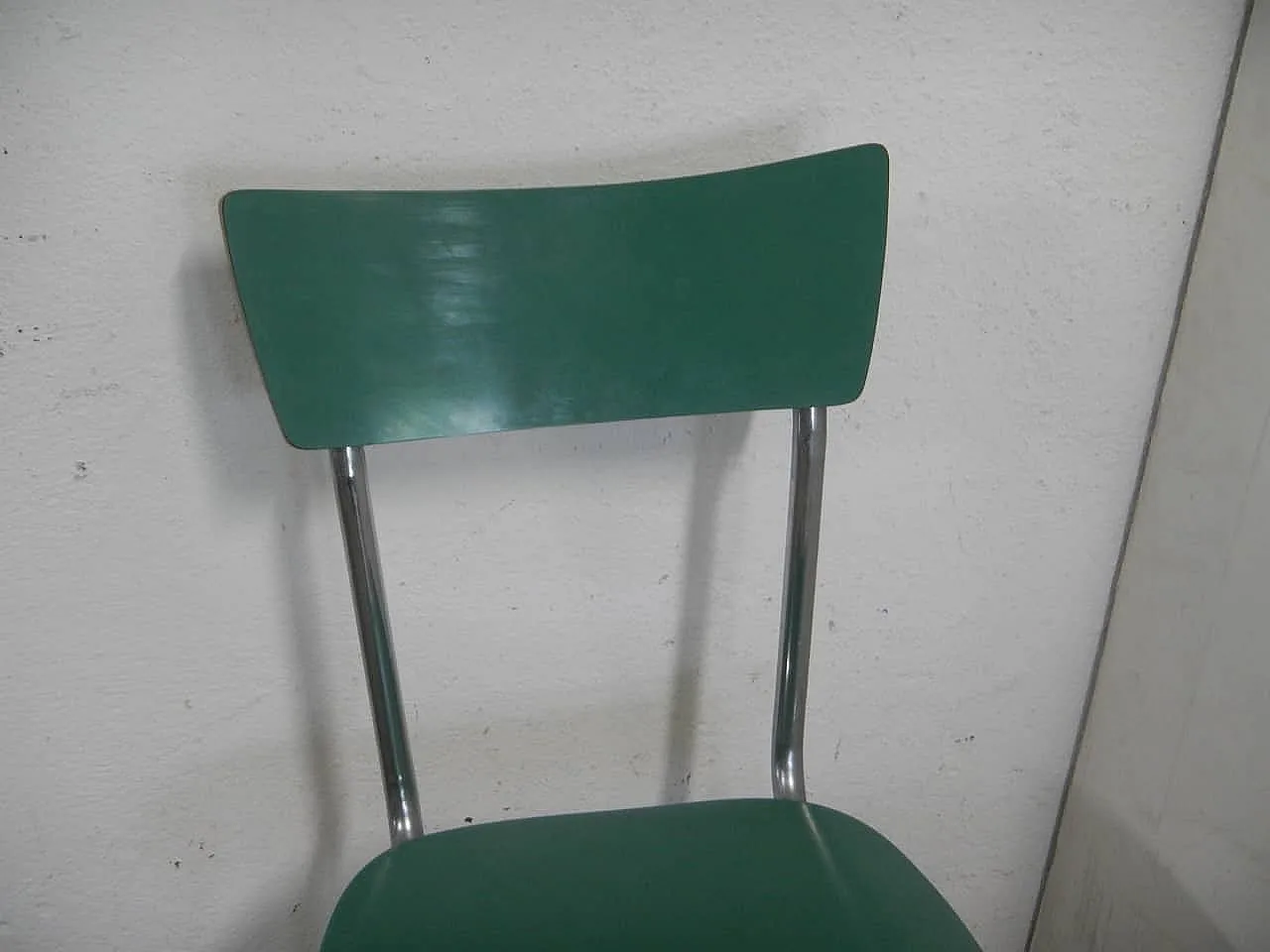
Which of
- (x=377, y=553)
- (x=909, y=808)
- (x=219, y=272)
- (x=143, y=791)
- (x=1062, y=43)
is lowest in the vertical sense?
(x=909, y=808)

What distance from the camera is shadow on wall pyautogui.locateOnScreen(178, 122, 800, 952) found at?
60cm

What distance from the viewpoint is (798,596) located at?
63 cm

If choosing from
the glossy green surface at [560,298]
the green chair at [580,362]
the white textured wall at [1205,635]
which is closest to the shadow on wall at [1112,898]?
the white textured wall at [1205,635]

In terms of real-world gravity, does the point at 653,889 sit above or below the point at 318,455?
below

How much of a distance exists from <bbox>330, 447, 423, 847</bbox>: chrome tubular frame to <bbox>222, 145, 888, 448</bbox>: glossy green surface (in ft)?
0.12

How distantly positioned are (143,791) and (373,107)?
1.67ft

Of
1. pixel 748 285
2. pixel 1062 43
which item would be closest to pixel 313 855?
pixel 748 285

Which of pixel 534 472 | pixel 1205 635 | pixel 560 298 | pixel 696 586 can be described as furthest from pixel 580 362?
pixel 1205 635

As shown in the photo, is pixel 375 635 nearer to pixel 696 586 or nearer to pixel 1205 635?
pixel 696 586

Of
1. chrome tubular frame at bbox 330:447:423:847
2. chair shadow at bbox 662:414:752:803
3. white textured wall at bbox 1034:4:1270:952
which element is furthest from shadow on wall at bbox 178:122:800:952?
white textured wall at bbox 1034:4:1270:952

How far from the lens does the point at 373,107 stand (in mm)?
584

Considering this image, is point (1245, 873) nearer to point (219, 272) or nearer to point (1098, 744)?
point (1098, 744)

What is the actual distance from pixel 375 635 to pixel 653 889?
22cm

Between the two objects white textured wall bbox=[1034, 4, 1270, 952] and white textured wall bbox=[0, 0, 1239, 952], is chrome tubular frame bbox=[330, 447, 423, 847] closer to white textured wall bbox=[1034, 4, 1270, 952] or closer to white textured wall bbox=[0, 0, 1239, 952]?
white textured wall bbox=[0, 0, 1239, 952]
